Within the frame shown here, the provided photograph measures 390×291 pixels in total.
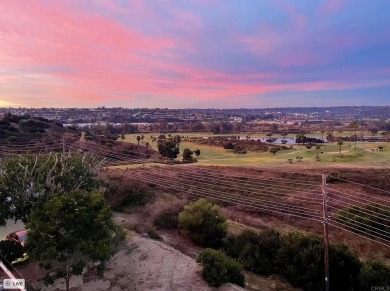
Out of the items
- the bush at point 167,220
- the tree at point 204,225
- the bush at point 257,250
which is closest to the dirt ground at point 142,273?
the tree at point 204,225

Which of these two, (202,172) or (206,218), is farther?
(202,172)

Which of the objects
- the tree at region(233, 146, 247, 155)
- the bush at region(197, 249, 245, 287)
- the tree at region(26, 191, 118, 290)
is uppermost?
the tree at region(26, 191, 118, 290)

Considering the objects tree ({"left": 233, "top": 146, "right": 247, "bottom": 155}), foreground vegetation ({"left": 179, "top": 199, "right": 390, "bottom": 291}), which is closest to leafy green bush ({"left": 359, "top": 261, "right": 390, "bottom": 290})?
foreground vegetation ({"left": 179, "top": 199, "right": 390, "bottom": 291})

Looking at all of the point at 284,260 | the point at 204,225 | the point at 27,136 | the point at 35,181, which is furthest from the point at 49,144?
the point at 284,260

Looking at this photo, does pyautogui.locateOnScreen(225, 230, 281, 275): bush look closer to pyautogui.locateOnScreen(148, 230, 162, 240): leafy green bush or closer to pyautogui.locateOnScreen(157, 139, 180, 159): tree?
pyautogui.locateOnScreen(148, 230, 162, 240): leafy green bush

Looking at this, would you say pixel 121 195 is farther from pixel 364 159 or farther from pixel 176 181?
pixel 364 159

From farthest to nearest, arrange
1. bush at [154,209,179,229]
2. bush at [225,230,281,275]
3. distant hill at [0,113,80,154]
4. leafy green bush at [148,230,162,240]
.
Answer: distant hill at [0,113,80,154] → bush at [154,209,179,229] → leafy green bush at [148,230,162,240] → bush at [225,230,281,275]

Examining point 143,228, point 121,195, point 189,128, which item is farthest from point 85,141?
point 189,128
